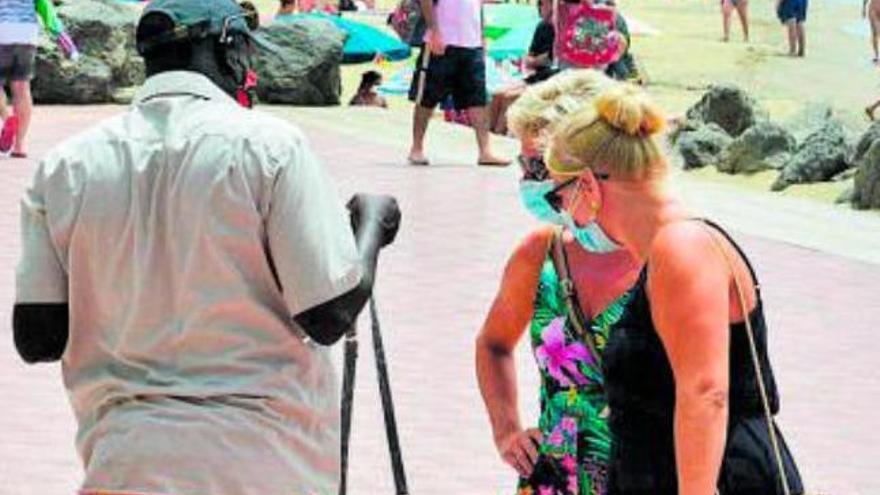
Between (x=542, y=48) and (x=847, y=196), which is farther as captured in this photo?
(x=542, y=48)

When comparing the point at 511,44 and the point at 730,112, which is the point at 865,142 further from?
the point at 511,44

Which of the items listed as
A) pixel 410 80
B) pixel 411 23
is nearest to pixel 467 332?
pixel 411 23

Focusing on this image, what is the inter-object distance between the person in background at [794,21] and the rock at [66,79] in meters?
14.0

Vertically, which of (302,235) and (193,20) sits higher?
(193,20)

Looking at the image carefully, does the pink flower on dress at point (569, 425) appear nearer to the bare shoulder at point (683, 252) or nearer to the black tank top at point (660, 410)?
the black tank top at point (660, 410)

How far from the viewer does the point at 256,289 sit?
3.65 m

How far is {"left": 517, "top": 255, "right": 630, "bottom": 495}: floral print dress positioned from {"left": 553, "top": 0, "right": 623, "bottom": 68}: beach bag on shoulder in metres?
11.0

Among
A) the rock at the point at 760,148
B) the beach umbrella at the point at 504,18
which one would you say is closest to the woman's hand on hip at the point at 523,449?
the rock at the point at 760,148

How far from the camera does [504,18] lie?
2945cm

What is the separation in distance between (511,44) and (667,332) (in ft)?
80.8

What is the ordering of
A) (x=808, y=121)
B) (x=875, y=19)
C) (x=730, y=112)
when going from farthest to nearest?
(x=875, y=19), (x=730, y=112), (x=808, y=121)

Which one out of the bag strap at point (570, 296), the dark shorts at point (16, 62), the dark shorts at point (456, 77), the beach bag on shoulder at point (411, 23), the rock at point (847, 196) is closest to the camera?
the bag strap at point (570, 296)

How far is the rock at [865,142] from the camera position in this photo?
14.8m

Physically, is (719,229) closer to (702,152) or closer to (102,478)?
(102,478)
